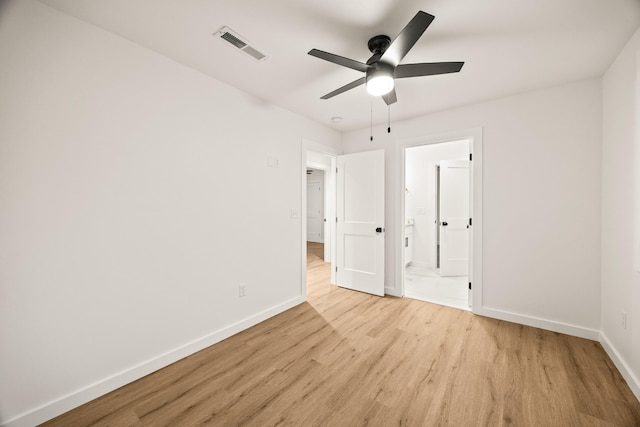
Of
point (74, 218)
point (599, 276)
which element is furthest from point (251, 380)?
point (599, 276)

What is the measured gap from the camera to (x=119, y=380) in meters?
1.79

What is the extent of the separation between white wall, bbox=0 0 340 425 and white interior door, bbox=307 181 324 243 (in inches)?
237

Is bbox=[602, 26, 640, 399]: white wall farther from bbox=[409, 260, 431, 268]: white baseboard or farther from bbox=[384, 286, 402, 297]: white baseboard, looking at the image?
bbox=[409, 260, 431, 268]: white baseboard

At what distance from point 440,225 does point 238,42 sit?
4219 mm

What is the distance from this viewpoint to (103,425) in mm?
1478

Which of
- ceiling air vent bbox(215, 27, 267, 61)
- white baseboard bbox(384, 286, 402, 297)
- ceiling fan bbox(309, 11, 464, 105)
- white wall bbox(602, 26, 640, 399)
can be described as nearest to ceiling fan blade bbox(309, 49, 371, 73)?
Answer: ceiling fan bbox(309, 11, 464, 105)

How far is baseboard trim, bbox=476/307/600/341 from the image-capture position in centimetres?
240

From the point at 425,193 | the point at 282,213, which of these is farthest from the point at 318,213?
the point at 282,213

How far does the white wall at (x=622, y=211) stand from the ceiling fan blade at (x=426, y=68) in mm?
1258

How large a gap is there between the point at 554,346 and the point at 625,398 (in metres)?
0.65

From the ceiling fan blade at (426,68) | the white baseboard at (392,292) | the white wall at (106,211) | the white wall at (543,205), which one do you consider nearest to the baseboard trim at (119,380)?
the white wall at (106,211)

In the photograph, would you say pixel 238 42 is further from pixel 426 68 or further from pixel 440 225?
pixel 440 225

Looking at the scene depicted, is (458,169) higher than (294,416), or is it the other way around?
(458,169)

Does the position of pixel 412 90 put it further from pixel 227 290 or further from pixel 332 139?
pixel 227 290
